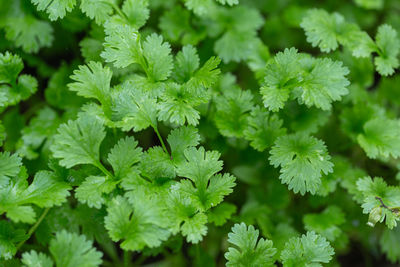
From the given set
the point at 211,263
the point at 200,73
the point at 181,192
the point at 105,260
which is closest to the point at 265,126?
the point at 200,73

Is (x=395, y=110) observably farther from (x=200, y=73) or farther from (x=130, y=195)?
(x=130, y=195)

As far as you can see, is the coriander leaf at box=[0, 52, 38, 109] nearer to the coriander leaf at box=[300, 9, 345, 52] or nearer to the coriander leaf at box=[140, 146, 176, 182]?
the coriander leaf at box=[140, 146, 176, 182]

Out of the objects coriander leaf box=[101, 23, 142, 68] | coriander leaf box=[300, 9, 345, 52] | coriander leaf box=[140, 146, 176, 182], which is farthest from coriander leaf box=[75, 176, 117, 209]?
coriander leaf box=[300, 9, 345, 52]

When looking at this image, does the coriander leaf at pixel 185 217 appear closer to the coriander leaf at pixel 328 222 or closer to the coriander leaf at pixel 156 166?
the coriander leaf at pixel 156 166

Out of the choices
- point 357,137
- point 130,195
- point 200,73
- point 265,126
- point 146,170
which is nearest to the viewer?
point 130,195

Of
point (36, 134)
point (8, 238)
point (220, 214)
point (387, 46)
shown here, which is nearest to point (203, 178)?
point (220, 214)

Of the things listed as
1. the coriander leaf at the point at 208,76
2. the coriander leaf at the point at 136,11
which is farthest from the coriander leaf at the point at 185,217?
the coriander leaf at the point at 136,11
